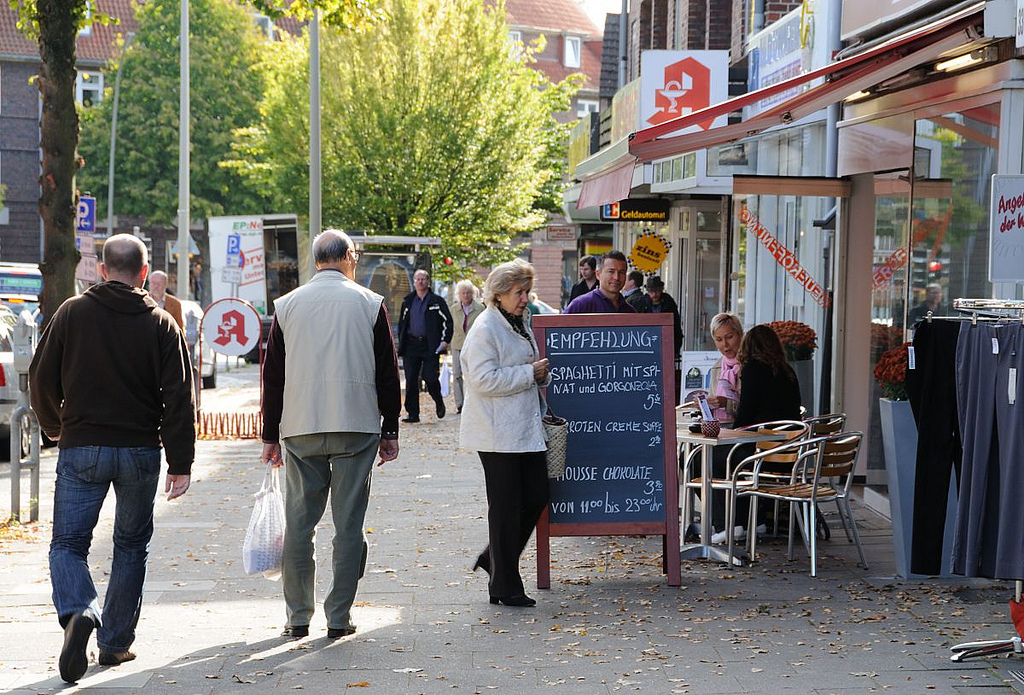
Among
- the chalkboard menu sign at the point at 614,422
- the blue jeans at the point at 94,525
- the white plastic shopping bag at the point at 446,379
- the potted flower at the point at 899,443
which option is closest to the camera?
the blue jeans at the point at 94,525

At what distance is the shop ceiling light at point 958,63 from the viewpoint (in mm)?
8367

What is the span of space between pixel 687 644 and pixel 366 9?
36.4ft

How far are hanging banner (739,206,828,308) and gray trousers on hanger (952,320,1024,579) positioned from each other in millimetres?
6348

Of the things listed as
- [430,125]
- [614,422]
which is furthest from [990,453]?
[430,125]

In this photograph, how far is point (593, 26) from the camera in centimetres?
7769

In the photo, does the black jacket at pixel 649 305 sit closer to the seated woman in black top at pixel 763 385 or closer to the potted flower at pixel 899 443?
the seated woman in black top at pixel 763 385

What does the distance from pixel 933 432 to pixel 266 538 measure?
126 inches

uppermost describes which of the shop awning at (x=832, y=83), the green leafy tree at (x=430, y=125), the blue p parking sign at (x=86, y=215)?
the green leafy tree at (x=430, y=125)

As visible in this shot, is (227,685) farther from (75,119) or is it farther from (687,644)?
(75,119)

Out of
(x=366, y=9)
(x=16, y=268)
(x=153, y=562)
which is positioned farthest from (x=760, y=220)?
(x=16, y=268)

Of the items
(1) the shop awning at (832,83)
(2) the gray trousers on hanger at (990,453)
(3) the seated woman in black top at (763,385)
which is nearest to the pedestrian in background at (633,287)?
(1) the shop awning at (832,83)

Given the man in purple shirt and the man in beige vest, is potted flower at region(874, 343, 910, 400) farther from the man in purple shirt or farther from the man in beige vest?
the man in beige vest

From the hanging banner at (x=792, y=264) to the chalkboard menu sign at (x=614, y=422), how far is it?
17.3 ft

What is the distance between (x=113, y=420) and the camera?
18.9 ft
